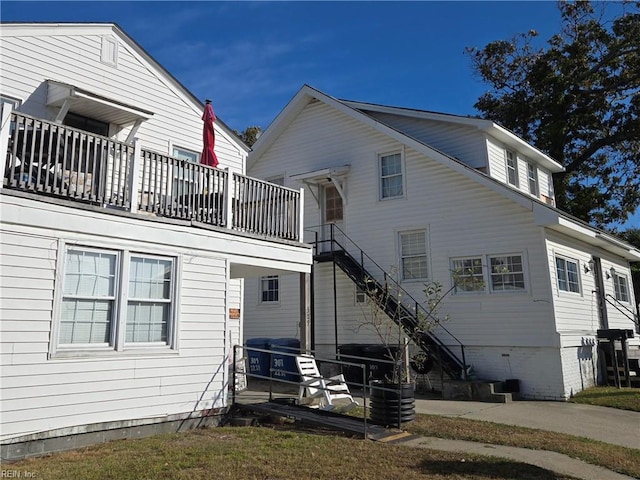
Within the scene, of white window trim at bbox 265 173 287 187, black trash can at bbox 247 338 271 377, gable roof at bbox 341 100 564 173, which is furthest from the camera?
white window trim at bbox 265 173 287 187

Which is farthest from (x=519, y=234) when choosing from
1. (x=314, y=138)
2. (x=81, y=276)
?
(x=81, y=276)

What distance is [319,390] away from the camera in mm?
9688

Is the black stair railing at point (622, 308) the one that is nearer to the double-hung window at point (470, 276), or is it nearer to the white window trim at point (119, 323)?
the double-hung window at point (470, 276)

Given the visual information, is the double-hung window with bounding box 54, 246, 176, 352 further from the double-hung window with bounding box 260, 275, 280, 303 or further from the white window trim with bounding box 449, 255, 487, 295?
the double-hung window with bounding box 260, 275, 280, 303

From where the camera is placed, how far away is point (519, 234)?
45.8 feet

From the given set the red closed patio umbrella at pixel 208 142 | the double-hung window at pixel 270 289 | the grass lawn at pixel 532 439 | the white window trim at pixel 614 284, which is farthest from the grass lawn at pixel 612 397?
the red closed patio umbrella at pixel 208 142

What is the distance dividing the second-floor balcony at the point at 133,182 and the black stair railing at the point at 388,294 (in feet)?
10.8

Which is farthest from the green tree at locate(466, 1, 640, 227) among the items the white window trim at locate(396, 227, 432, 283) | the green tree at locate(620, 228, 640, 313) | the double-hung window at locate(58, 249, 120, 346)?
the double-hung window at locate(58, 249, 120, 346)

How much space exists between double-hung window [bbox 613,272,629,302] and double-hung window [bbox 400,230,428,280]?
842 cm

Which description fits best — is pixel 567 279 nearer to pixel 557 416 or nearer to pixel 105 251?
pixel 557 416

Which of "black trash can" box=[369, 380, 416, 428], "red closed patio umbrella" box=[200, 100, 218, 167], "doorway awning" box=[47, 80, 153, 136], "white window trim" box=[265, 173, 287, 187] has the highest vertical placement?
"white window trim" box=[265, 173, 287, 187]

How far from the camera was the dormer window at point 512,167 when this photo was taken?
17859 millimetres

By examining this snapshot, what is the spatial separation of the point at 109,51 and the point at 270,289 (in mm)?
10000

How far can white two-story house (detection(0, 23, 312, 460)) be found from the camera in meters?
6.84
